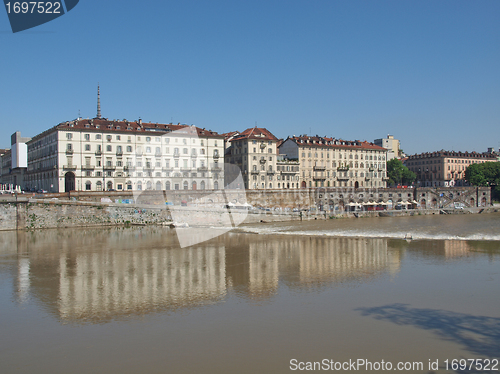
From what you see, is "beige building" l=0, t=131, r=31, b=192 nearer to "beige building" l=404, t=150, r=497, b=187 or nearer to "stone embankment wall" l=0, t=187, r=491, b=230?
"stone embankment wall" l=0, t=187, r=491, b=230

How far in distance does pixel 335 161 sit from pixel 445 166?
161 ft

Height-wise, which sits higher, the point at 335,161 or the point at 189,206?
the point at 335,161

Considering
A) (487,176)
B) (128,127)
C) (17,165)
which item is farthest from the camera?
(487,176)

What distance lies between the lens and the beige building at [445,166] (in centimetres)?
12125

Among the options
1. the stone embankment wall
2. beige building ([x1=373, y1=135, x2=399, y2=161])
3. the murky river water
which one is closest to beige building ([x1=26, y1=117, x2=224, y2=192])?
the stone embankment wall

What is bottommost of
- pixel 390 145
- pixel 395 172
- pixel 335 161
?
pixel 395 172

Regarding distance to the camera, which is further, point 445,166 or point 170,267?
point 445,166

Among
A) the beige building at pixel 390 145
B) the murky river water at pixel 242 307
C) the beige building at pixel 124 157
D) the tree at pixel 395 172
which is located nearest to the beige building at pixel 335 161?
the tree at pixel 395 172

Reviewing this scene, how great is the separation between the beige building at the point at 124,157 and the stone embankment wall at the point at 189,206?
26.6 feet

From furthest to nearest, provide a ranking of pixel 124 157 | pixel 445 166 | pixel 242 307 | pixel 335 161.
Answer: pixel 445 166 < pixel 335 161 < pixel 124 157 < pixel 242 307

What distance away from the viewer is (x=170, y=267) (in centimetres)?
2809

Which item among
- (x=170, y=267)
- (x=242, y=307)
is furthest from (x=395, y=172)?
(x=242, y=307)

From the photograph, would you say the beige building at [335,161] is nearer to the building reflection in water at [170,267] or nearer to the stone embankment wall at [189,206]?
the stone embankment wall at [189,206]

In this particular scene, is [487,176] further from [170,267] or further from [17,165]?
[17,165]
